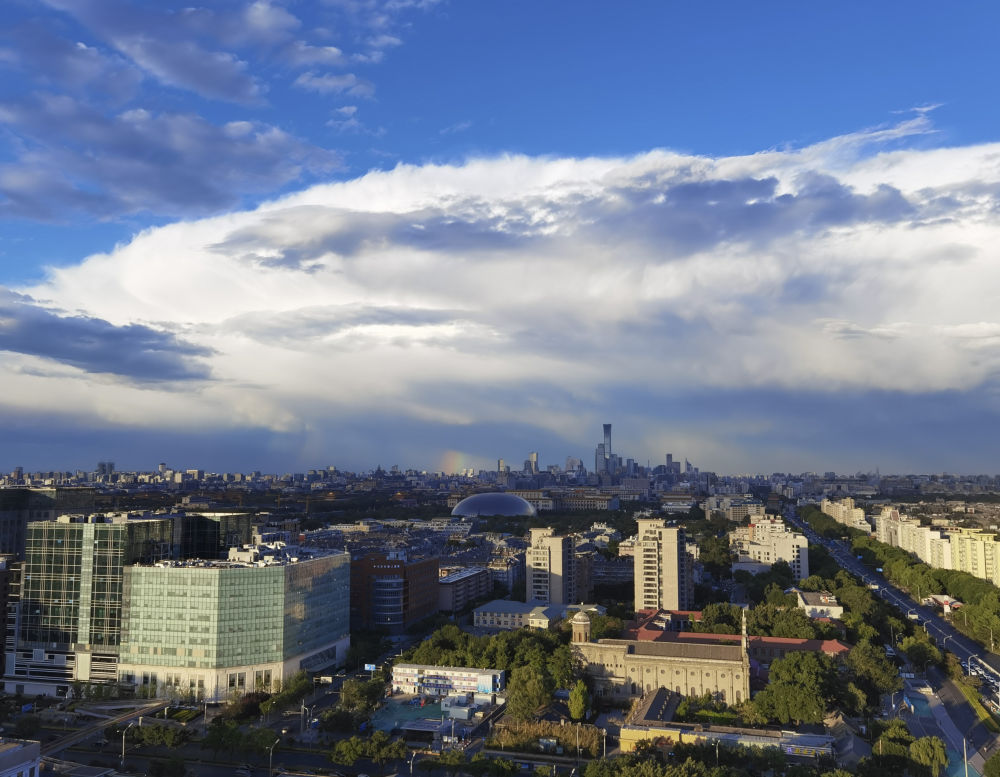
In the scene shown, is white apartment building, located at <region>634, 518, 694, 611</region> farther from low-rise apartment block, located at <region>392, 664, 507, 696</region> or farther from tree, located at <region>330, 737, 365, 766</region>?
tree, located at <region>330, 737, 365, 766</region>

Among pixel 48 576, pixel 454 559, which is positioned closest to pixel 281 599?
pixel 48 576

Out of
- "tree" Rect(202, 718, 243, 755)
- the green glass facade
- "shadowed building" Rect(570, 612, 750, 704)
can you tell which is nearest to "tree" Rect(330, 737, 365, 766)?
"tree" Rect(202, 718, 243, 755)

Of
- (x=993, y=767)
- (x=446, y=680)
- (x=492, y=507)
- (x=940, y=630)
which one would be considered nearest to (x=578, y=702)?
(x=446, y=680)

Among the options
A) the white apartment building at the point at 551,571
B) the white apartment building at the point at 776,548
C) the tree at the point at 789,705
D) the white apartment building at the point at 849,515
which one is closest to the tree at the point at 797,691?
the tree at the point at 789,705

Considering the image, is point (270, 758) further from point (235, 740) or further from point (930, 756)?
point (930, 756)

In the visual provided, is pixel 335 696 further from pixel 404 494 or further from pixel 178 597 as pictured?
pixel 404 494

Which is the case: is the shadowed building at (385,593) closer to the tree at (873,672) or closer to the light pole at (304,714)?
the light pole at (304,714)
